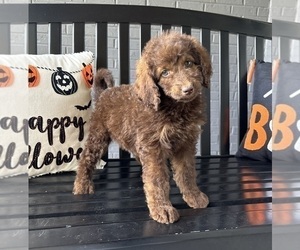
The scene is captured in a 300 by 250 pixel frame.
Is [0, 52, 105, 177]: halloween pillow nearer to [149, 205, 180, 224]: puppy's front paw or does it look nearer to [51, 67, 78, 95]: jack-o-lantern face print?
[51, 67, 78, 95]: jack-o-lantern face print

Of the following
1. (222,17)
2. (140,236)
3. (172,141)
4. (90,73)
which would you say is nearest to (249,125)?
(222,17)

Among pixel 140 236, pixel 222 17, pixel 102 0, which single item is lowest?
pixel 140 236

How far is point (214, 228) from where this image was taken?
90 cm

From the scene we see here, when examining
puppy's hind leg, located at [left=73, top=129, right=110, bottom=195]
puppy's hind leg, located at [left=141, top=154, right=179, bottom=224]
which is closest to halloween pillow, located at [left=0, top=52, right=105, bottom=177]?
puppy's hind leg, located at [left=73, top=129, right=110, bottom=195]

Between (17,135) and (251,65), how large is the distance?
1303 mm

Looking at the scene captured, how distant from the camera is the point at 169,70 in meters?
0.94

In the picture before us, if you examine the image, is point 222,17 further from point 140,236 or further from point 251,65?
point 140,236

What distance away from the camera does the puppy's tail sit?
4.60ft

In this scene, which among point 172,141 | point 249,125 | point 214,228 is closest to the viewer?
point 214,228

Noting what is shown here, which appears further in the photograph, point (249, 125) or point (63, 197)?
point (249, 125)

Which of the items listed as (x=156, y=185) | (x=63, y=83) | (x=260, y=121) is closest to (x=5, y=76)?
(x=156, y=185)

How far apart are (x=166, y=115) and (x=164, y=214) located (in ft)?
0.78

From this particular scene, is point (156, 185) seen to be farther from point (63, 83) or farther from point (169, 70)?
point (63, 83)

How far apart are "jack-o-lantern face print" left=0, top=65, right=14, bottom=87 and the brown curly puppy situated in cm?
33
